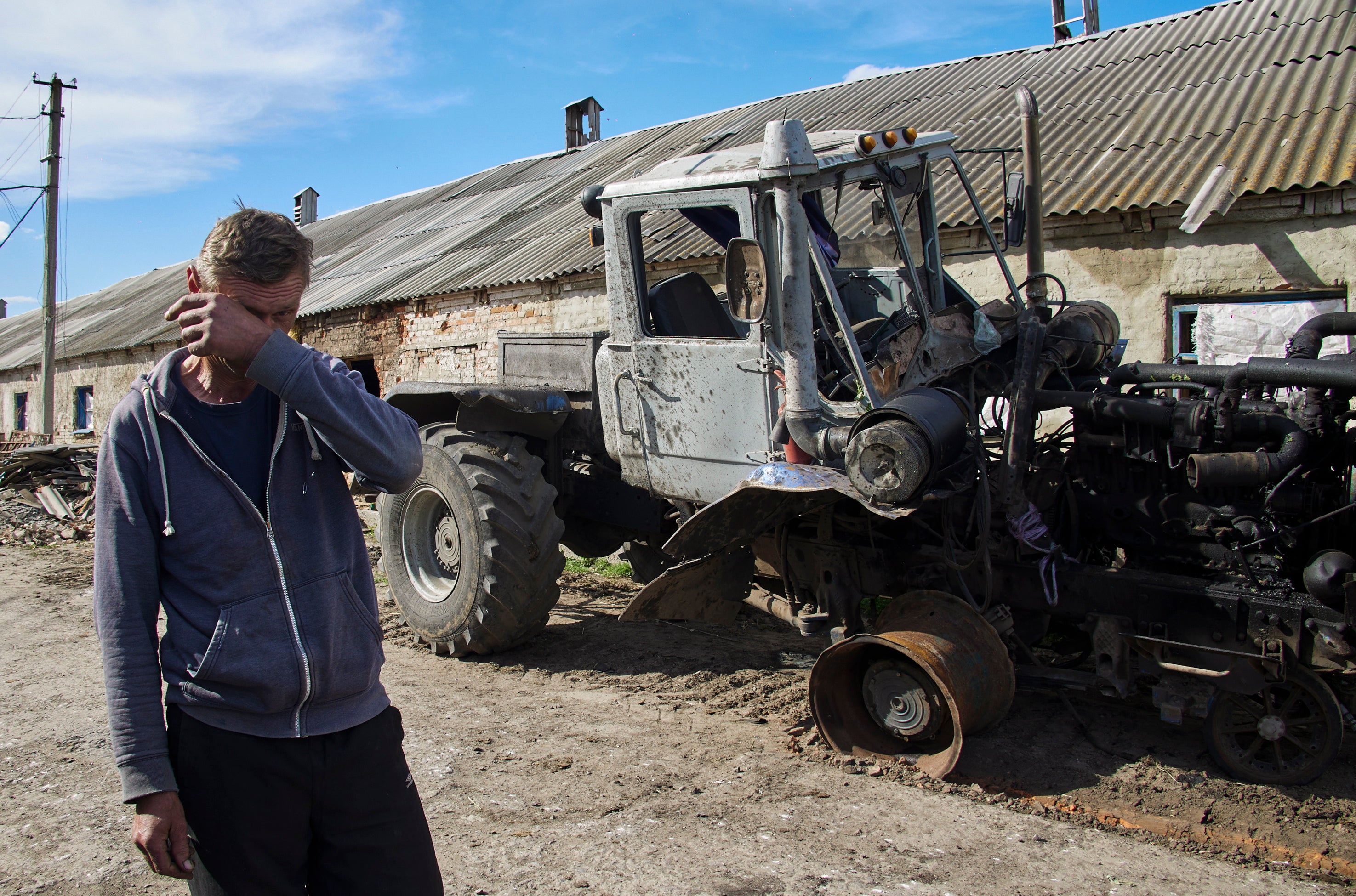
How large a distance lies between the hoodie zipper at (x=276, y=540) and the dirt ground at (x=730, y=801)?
1357 mm

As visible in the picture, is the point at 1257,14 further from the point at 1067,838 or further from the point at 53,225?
the point at 53,225

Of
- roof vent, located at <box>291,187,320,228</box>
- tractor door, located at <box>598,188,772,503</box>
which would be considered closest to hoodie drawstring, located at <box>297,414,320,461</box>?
tractor door, located at <box>598,188,772,503</box>

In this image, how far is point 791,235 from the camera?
364 centimetres

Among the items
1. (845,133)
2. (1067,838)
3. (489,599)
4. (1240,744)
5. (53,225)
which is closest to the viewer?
(1067,838)

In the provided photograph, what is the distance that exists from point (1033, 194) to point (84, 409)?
23.7 metres

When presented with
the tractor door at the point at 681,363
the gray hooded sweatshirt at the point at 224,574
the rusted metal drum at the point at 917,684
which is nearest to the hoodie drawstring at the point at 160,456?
the gray hooded sweatshirt at the point at 224,574

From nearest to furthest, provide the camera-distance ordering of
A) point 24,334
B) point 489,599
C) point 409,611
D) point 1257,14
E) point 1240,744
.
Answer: point 1240,744
point 489,599
point 409,611
point 1257,14
point 24,334

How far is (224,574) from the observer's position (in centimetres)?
165

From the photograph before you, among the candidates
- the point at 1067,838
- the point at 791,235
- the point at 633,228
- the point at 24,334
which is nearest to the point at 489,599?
the point at 633,228

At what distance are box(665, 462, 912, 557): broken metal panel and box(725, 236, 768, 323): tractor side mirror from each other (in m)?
0.64

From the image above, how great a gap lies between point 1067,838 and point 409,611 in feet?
11.9

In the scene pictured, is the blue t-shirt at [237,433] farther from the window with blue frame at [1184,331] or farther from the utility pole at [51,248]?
the utility pole at [51,248]

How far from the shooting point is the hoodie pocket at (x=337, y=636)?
1.67 metres

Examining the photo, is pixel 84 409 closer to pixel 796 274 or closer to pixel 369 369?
pixel 369 369
